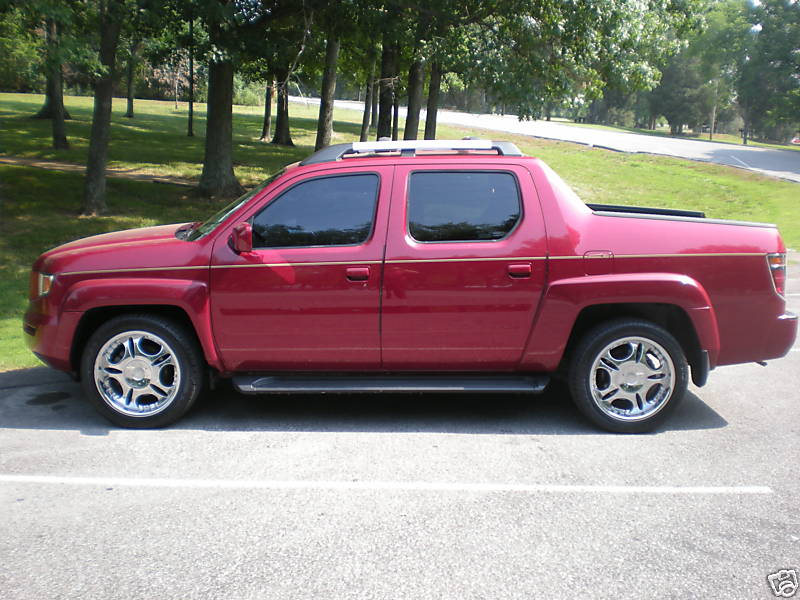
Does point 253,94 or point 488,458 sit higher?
point 253,94


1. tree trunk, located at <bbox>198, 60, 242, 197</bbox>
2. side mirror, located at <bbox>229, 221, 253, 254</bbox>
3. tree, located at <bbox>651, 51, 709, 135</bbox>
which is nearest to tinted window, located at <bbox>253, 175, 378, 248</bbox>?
side mirror, located at <bbox>229, 221, 253, 254</bbox>

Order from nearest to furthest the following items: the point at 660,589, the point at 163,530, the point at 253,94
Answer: the point at 660,589
the point at 163,530
the point at 253,94

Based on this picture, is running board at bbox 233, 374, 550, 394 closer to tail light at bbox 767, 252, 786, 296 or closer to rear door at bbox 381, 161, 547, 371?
rear door at bbox 381, 161, 547, 371

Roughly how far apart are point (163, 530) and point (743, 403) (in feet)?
14.6

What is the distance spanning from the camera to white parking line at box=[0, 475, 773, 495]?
4.36 m

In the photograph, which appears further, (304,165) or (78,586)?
(304,165)

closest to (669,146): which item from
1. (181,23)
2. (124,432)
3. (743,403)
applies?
(181,23)

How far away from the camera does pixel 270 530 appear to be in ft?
12.7

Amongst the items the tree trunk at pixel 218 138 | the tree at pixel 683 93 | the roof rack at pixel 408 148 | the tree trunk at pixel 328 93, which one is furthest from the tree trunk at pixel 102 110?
the tree at pixel 683 93

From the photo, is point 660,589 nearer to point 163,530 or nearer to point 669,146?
point 163,530

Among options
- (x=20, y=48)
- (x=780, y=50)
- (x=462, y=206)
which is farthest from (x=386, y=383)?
(x=780, y=50)

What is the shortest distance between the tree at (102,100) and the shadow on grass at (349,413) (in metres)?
8.00

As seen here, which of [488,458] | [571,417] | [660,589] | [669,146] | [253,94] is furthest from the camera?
[253,94]

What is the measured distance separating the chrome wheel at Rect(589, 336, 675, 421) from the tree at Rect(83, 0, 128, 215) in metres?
10.1
